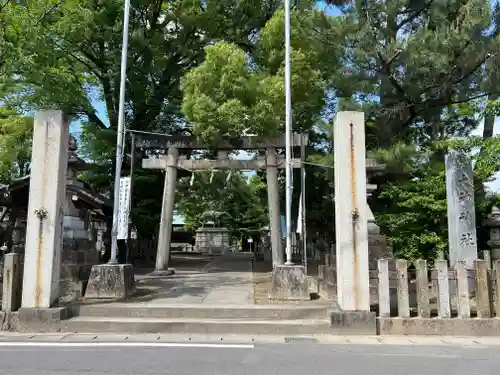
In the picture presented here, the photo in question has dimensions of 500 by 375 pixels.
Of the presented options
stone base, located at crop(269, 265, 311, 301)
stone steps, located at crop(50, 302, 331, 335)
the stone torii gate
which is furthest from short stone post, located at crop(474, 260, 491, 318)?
the stone torii gate

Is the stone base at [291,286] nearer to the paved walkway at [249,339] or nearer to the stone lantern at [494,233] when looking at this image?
the paved walkway at [249,339]

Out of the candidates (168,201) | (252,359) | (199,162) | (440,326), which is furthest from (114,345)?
(199,162)

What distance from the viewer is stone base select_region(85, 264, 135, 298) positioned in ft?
31.9

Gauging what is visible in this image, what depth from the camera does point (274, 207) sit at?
13.7 metres

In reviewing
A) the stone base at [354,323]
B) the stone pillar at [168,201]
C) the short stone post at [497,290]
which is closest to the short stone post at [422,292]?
the stone base at [354,323]

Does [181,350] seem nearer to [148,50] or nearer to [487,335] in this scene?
[487,335]

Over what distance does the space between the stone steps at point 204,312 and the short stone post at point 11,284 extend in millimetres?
1043

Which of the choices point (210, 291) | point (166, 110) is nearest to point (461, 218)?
point (210, 291)

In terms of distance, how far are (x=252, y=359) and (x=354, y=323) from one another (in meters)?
2.54

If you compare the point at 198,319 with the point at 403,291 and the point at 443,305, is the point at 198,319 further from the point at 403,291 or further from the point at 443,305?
the point at 443,305

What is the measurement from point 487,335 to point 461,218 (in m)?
4.10

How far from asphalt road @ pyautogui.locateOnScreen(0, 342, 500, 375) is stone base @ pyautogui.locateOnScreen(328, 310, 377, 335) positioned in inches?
31.3

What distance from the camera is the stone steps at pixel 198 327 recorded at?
7.96 meters

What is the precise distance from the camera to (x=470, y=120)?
1748cm
